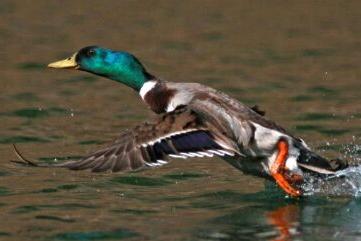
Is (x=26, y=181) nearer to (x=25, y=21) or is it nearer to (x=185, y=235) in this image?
(x=185, y=235)

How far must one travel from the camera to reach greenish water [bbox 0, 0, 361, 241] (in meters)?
10.2

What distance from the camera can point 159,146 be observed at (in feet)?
32.3

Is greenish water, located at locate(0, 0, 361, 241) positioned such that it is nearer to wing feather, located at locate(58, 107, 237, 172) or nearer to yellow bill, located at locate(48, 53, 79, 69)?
wing feather, located at locate(58, 107, 237, 172)

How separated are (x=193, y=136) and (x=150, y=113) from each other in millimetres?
4459

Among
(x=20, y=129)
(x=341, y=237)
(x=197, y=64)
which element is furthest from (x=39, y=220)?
(x=197, y=64)

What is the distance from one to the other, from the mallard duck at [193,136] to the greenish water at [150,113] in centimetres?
35

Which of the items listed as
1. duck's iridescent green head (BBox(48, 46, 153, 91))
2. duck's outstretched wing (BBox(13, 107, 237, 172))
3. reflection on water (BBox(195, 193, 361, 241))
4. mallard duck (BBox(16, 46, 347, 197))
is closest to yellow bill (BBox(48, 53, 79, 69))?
mallard duck (BBox(16, 46, 347, 197))

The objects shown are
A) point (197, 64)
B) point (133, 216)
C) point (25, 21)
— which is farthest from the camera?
point (25, 21)

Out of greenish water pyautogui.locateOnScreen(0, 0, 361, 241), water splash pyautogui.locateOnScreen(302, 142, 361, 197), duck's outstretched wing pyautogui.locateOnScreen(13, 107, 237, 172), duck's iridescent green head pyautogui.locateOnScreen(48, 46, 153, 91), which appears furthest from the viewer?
duck's iridescent green head pyautogui.locateOnScreen(48, 46, 153, 91)

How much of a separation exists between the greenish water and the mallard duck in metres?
0.35

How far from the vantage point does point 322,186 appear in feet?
36.0

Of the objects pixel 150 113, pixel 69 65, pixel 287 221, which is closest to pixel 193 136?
pixel 287 221

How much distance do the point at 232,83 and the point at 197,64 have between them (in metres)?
1.19

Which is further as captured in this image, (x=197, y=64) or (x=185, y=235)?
(x=197, y=64)
